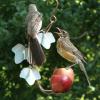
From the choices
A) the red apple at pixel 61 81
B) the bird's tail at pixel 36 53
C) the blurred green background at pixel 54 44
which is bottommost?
the blurred green background at pixel 54 44

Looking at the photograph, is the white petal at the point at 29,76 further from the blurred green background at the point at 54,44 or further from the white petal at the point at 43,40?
the blurred green background at the point at 54,44

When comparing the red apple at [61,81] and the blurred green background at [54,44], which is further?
the blurred green background at [54,44]

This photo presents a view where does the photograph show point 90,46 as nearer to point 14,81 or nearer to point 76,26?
point 76,26

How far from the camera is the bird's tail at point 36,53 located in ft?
11.8

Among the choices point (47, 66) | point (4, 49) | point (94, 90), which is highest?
point (4, 49)

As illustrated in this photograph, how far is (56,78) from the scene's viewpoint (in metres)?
3.68

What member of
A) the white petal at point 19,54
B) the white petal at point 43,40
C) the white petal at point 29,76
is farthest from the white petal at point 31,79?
the white petal at point 43,40

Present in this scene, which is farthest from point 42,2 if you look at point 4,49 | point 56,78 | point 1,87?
point 56,78

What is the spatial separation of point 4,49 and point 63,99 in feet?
2.48

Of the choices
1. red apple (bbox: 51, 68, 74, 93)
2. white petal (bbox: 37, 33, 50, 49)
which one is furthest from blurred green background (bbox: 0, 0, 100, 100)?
red apple (bbox: 51, 68, 74, 93)

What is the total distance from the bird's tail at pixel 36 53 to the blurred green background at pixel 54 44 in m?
0.90

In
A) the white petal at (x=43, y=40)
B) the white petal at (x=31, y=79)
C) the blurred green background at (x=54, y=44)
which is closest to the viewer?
the white petal at (x=31, y=79)

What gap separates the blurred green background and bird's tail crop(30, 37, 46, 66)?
899 millimetres

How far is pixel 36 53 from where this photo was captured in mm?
3615
